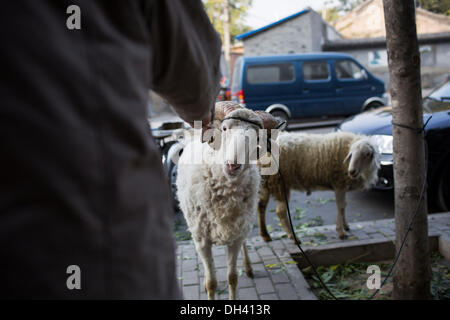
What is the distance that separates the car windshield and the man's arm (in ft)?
17.4

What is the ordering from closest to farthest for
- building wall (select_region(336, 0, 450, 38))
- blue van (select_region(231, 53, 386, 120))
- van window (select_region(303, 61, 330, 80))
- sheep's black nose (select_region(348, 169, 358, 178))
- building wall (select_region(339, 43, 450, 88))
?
sheep's black nose (select_region(348, 169, 358, 178)) < blue van (select_region(231, 53, 386, 120)) < van window (select_region(303, 61, 330, 80)) < building wall (select_region(339, 43, 450, 88)) < building wall (select_region(336, 0, 450, 38))

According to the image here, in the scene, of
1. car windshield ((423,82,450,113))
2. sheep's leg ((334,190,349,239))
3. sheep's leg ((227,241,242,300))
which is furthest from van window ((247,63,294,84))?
sheep's leg ((227,241,242,300))

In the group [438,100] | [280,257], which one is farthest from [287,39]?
[280,257]

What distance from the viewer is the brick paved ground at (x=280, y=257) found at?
3.29 meters

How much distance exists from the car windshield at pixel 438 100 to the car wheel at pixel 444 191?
1000 mm

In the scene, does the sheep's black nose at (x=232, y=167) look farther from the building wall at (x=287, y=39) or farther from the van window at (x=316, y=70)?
the building wall at (x=287, y=39)

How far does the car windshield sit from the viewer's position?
5366 mm

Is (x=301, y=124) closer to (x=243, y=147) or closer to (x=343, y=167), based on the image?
(x=343, y=167)

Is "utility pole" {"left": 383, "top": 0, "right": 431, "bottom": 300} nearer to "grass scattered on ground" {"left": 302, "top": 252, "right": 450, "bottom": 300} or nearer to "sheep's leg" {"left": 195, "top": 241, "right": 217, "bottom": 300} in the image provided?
"grass scattered on ground" {"left": 302, "top": 252, "right": 450, "bottom": 300}

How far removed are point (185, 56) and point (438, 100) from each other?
20.3ft

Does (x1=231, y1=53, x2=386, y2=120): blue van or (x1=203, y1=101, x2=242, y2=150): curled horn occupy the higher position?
(x1=231, y1=53, x2=386, y2=120): blue van

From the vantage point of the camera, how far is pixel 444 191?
16.7ft

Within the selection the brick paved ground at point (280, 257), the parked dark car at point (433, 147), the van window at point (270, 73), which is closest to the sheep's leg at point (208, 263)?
the brick paved ground at point (280, 257)

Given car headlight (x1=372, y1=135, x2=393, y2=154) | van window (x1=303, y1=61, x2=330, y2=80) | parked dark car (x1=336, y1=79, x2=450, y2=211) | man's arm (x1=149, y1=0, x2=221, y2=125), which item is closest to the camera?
man's arm (x1=149, y1=0, x2=221, y2=125)
